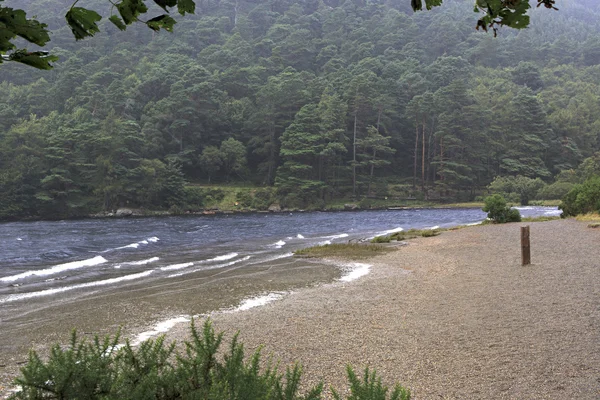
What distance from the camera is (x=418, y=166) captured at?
78438mm

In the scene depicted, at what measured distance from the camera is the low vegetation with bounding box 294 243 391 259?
2111cm

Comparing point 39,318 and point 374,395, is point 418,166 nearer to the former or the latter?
point 39,318

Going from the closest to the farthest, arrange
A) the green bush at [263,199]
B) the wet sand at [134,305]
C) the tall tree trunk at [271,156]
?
the wet sand at [134,305], the green bush at [263,199], the tall tree trunk at [271,156]

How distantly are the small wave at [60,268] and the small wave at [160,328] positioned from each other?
377 inches

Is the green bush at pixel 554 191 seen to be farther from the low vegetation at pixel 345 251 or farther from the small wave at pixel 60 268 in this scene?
the small wave at pixel 60 268

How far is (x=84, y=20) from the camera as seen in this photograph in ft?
6.78

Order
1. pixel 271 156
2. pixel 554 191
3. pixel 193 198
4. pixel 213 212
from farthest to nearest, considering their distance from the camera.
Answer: pixel 271 156 < pixel 554 191 < pixel 193 198 < pixel 213 212

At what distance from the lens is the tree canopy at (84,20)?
1922 mm

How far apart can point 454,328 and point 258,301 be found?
500 centimetres

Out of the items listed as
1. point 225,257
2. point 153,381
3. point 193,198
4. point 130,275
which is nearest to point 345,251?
point 225,257

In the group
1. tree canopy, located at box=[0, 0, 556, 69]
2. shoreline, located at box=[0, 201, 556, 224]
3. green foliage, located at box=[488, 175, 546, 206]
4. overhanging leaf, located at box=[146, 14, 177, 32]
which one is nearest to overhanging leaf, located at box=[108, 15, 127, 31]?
tree canopy, located at box=[0, 0, 556, 69]

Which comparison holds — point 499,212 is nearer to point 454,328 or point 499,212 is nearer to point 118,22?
point 454,328

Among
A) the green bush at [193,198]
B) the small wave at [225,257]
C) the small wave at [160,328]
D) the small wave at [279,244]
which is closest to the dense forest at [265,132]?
the green bush at [193,198]

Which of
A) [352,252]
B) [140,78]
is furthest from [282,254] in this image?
[140,78]
